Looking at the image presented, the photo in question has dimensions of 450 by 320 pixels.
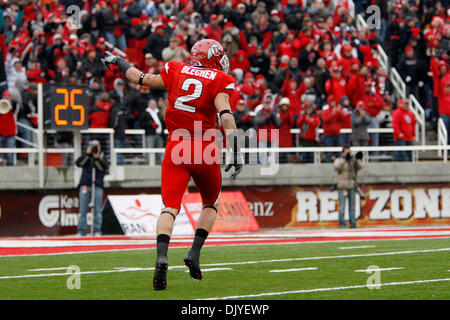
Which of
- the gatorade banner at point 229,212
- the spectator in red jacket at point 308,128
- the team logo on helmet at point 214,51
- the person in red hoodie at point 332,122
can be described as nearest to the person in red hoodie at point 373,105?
the person in red hoodie at point 332,122

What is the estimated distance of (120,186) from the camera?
20047 millimetres

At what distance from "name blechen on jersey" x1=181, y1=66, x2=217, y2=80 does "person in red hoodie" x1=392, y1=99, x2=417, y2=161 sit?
1360 centimetres

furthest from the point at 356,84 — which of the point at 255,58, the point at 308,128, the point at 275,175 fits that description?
the point at 275,175

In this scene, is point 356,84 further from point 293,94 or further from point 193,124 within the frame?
point 193,124

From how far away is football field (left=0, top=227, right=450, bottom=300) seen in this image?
8.26 m

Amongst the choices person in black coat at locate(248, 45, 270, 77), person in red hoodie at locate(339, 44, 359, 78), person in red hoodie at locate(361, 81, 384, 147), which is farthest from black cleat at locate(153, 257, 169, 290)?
person in red hoodie at locate(339, 44, 359, 78)

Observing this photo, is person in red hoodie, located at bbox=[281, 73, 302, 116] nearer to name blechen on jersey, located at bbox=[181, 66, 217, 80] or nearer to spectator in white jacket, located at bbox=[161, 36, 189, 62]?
spectator in white jacket, located at bbox=[161, 36, 189, 62]

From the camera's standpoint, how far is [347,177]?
20.9 meters

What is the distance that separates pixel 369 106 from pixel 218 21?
426 centimetres

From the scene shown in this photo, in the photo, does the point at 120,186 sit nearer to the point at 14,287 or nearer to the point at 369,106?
the point at 369,106

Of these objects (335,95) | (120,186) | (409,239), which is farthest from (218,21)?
(409,239)

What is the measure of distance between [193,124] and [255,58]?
14.6 metres

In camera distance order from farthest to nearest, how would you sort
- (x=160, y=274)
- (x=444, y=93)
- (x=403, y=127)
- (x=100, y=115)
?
(x=444, y=93), (x=403, y=127), (x=100, y=115), (x=160, y=274)

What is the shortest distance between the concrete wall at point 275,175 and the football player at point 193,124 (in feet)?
34.0
